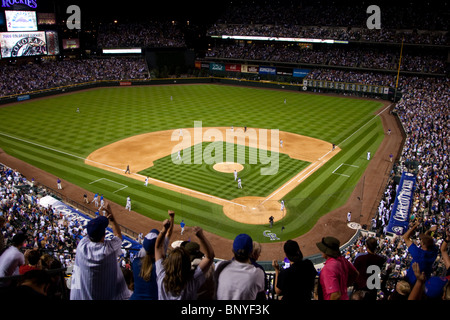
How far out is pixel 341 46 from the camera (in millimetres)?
68938

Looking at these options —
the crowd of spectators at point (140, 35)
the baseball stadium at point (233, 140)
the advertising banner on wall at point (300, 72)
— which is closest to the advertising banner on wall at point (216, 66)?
the baseball stadium at point (233, 140)

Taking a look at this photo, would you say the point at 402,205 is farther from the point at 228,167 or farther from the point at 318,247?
the point at 318,247

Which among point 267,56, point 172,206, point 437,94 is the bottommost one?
point 172,206

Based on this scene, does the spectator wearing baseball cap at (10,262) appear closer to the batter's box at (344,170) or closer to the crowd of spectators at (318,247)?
the crowd of spectators at (318,247)

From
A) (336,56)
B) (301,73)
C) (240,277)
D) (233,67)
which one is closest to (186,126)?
(301,73)

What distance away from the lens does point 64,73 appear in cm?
6525

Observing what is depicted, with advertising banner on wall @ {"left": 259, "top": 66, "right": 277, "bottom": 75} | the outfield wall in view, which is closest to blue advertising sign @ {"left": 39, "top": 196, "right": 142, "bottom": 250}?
the outfield wall

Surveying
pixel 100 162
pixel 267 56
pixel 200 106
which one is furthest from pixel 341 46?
pixel 100 162

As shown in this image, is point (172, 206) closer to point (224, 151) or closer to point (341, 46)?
point (224, 151)

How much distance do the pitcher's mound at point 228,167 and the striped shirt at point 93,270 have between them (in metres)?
24.8

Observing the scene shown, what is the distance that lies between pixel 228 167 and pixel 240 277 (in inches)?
1035
